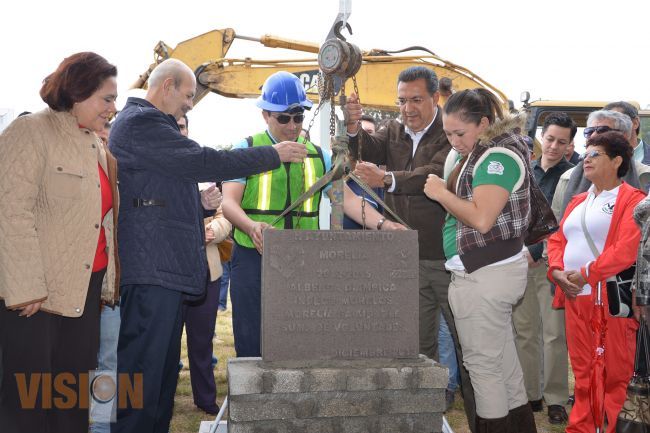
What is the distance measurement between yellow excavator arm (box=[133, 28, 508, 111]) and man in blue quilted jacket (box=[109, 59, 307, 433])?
647 centimetres

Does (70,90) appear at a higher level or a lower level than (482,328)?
higher

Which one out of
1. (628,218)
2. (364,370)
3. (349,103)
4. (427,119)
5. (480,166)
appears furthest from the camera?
(427,119)

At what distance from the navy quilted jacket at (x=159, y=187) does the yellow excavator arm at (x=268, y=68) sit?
21.2 feet

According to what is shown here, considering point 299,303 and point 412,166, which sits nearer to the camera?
point 299,303

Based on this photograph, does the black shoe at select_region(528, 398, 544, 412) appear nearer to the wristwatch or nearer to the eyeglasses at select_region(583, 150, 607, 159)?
the eyeglasses at select_region(583, 150, 607, 159)

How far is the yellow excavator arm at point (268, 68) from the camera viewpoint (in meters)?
9.91

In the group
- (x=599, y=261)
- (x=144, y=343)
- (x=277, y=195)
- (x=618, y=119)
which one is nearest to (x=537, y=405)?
(x=599, y=261)

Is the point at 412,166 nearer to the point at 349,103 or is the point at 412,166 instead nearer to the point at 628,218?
the point at 349,103

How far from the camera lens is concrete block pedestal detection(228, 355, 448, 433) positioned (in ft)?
10.2

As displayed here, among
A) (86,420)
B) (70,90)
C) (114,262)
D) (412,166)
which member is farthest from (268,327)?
(412,166)

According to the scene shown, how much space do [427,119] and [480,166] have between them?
1206 millimetres

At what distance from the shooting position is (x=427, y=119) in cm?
458

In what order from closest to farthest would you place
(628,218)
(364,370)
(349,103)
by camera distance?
1. (364,370)
2. (349,103)
3. (628,218)

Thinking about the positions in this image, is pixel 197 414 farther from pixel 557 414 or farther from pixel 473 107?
pixel 473 107
